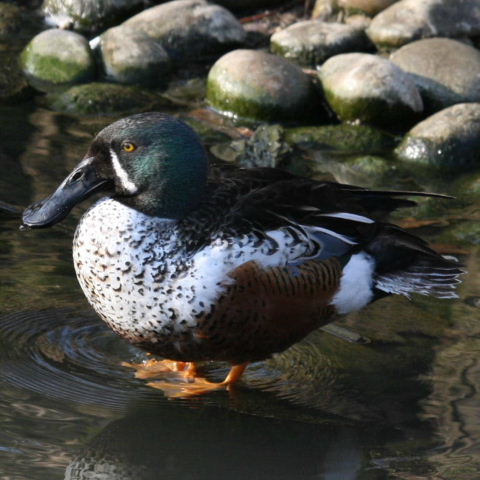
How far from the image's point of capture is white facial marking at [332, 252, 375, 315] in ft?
15.3

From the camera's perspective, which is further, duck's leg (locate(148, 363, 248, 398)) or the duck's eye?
duck's leg (locate(148, 363, 248, 398))

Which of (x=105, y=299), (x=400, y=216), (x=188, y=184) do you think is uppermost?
(x=188, y=184)

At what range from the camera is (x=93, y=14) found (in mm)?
9711

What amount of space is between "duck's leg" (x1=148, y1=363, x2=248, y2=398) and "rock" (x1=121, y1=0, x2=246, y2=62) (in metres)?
4.96

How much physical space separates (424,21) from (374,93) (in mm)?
1361

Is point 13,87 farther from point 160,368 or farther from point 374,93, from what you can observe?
point 160,368

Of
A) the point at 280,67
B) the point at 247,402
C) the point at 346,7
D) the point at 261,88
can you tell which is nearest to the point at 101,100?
the point at 261,88

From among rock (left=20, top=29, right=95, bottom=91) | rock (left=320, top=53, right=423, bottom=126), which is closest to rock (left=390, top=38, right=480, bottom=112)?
rock (left=320, top=53, right=423, bottom=126)

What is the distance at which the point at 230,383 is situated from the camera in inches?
181

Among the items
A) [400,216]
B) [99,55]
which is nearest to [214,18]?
[99,55]

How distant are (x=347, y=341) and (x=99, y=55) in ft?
14.8

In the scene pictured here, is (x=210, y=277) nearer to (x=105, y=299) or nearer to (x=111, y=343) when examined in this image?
(x=105, y=299)

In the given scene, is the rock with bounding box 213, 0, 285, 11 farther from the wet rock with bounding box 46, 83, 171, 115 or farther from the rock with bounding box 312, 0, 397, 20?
the wet rock with bounding box 46, 83, 171, 115

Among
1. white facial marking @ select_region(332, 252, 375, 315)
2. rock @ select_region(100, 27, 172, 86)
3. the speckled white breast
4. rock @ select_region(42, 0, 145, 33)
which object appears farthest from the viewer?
rock @ select_region(42, 0, 145, 33)
